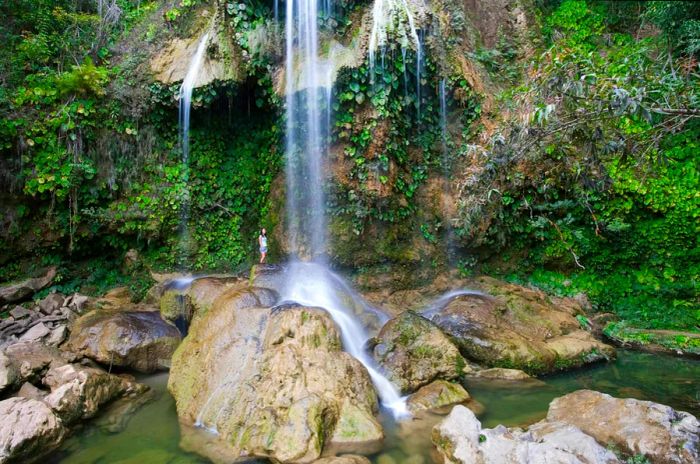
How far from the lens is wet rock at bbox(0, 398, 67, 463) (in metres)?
4.88

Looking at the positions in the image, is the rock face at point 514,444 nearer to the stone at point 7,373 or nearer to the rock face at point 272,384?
the rock face at point 272,384

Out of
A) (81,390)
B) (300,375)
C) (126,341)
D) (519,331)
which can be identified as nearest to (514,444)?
(300,375)

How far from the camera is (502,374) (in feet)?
23.1

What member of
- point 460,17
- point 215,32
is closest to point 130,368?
point 215,32

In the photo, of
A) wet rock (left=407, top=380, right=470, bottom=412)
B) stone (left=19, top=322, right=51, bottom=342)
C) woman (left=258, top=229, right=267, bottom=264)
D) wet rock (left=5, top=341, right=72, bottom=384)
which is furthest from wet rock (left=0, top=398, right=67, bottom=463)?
woman (left=258, top=229, right=267, bottom=264)

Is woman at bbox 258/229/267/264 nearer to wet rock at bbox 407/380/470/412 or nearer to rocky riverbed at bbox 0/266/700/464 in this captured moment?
rocky riverbed at bbox 0/266/700/464

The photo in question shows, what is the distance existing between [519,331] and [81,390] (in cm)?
756

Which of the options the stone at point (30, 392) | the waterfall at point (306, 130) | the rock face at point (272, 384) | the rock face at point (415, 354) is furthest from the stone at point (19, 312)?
the rock face at point (415, 354)

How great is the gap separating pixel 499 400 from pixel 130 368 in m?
6.46

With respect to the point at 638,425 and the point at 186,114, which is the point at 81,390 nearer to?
the point at 186,114

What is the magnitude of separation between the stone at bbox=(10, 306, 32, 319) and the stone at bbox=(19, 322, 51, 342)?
2.67 ft

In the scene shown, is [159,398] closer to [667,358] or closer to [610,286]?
[667,358]

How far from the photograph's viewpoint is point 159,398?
668 cm

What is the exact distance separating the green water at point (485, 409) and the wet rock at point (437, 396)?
0.89 ft
